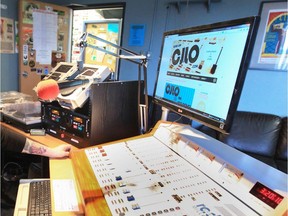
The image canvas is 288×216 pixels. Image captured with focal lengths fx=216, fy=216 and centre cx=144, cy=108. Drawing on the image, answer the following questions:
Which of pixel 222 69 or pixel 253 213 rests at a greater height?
pixel 222 69

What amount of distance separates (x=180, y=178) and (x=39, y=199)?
1.79ft

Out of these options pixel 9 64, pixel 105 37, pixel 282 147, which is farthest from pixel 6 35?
pixel 282 147

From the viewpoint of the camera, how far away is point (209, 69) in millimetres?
706

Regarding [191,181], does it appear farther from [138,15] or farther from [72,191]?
[138,15]

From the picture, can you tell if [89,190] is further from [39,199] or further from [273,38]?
[273,38]

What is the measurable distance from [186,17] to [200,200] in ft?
7.94

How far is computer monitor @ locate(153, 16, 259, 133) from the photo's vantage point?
59 cm

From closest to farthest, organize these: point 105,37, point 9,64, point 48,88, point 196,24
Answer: point 48,88
point 196,24
point 9,64
point 105,37

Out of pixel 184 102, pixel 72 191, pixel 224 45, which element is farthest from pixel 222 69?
pixel 72 191

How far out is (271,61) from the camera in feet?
7.29

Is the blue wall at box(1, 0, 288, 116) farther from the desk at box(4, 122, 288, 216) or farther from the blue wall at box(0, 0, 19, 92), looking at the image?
the desk at box(4, 122, 288, 216)

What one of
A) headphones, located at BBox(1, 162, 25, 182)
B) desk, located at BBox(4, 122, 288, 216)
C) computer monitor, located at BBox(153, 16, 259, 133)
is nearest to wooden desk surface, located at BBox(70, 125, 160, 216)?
desk, located at BBox(4, 122, 288, 216)

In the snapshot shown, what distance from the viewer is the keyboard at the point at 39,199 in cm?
76

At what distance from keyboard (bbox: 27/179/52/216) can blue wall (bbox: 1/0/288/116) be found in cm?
208
